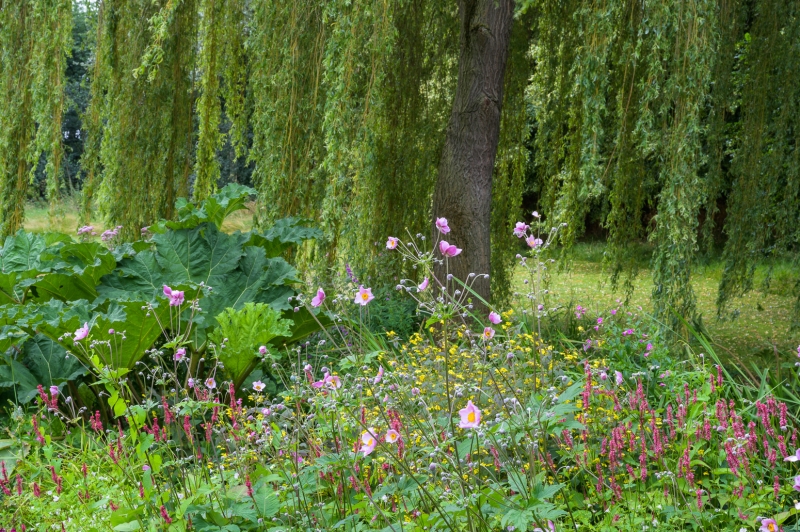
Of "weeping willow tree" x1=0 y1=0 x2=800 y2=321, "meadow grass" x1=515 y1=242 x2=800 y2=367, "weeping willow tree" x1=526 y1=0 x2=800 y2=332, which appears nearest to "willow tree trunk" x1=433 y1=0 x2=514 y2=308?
"weeping willow tree" x1=0 y1=0 x2=800 y2=321

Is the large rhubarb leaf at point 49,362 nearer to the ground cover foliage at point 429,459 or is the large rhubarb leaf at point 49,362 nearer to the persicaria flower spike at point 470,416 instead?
the ground cover foliage at point 429,459

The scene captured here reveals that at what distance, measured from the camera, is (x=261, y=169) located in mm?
4664

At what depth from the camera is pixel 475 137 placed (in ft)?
16.1

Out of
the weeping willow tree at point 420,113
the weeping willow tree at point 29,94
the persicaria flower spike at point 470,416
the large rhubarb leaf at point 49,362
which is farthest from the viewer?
the weeping willow tree at point 29,94

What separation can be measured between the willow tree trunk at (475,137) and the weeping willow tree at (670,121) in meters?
0.51

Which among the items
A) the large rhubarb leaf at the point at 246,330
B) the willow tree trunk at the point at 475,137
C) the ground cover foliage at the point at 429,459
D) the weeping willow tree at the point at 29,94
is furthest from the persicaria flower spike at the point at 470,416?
the weeping willow tree at the point at 29,94

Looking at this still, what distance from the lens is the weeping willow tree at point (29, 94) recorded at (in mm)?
4652

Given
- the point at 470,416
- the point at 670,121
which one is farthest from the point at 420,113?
the point at 470,416

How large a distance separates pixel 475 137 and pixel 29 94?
2.89 meters

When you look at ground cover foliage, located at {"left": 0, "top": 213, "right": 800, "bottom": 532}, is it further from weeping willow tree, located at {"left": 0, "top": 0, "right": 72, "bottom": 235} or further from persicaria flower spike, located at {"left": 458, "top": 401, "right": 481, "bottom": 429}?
weeping willow tree, located at {"left": 0, "top": 0, "right": 72, "bottom": 235}

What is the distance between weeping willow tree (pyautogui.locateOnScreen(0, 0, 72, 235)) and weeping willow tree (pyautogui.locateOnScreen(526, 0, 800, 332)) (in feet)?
9.88

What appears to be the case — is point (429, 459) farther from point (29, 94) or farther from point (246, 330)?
point (29, 94)

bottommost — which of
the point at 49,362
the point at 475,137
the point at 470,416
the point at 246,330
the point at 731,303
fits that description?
the point at 731,303

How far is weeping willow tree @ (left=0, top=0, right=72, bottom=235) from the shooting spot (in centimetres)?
465
